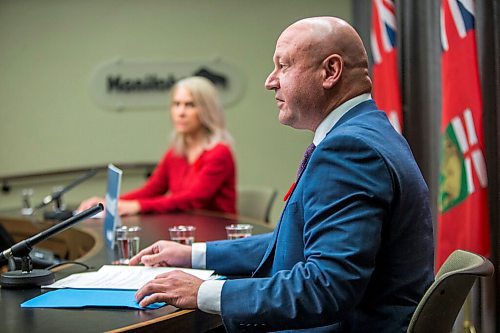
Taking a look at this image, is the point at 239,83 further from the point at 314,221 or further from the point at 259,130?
the point at 314,221

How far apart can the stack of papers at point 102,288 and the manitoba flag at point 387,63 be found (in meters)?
2.06

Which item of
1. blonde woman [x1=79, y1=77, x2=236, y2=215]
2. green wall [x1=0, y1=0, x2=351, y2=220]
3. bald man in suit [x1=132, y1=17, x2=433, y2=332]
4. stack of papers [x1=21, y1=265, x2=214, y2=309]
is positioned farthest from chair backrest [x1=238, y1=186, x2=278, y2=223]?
bald man in suit [x1=132, y1=17, x2=433, y2=332]

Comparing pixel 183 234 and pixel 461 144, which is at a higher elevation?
pixel 461 144

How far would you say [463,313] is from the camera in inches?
134

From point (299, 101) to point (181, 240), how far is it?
2.90 ft

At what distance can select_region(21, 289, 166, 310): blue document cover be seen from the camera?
1.81 meters

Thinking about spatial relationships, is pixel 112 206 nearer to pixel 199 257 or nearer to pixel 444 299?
pixel 199 257

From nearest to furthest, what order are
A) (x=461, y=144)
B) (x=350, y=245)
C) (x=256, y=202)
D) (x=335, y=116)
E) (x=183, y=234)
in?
(x=350, y=245)
(x=335, y=116)
(x=183, y=234)
(x=461, y=144)
(x=256, y=202)

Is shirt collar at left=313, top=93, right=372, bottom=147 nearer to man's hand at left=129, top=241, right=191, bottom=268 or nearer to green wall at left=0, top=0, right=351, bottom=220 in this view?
man's hand at left=129, top=241, right=191, bottom=268

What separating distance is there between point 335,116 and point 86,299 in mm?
710

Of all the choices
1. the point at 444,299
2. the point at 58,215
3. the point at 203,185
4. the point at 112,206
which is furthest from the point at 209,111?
the point at 444,299

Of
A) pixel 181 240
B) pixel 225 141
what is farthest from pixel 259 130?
pixel 181 240

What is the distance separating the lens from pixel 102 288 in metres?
1.99

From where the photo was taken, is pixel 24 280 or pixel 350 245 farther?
pixel 24 280
